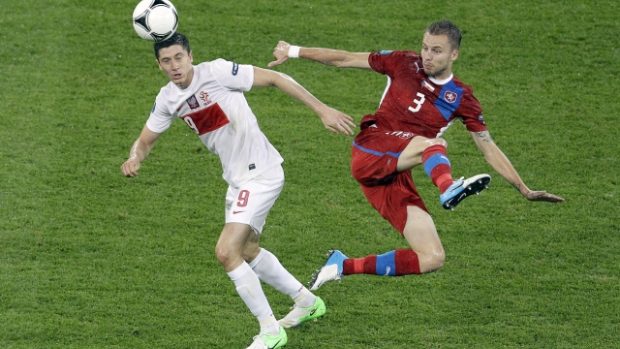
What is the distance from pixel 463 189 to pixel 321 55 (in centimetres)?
189

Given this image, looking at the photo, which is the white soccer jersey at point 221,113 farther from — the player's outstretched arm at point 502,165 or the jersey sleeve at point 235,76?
the player's outstretched arm at point 502,165

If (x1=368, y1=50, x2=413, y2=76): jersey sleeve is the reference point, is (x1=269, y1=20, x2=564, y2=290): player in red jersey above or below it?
below

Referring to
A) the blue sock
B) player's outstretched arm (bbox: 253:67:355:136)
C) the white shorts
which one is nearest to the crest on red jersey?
player's outstretched arm (bbox: 253:67:355:136)

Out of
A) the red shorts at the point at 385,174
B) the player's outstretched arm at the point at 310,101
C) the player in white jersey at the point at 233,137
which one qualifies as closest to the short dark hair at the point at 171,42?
the player in white jersey at the point at 233,137

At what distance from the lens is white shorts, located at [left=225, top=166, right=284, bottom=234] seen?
9.50 m

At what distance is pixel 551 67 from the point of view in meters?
14.7

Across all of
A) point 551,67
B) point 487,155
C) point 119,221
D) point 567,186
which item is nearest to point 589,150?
point 567,186

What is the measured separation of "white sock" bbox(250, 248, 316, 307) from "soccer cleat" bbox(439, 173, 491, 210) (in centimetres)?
170

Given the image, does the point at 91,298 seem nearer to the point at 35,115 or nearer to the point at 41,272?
the point at 41,272

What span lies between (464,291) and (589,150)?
3.25 meters

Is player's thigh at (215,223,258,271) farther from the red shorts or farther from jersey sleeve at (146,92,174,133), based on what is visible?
the red shorts

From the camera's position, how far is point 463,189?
8812 mm

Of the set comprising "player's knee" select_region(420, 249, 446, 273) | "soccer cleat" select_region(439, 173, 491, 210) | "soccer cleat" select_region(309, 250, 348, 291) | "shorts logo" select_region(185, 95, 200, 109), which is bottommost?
"soccer cleat" select_region(309, 250, 348, 291)

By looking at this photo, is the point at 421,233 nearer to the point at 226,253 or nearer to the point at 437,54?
the point at 437,54
